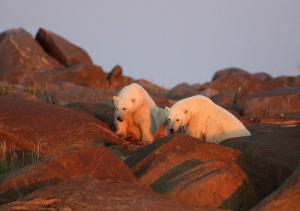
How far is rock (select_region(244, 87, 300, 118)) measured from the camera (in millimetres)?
20047

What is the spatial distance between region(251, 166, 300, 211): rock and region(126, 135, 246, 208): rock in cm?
92

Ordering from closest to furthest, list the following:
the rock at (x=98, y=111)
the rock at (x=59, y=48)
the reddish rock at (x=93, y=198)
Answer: the reddish rock at (x=93, y=198) < the rock at (x=98, y=111) < the rock at (x=59, y=48)

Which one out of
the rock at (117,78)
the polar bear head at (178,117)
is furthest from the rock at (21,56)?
the polar bear head at (178,117)

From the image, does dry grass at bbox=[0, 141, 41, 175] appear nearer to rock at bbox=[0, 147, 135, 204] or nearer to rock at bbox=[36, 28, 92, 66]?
rock at bbox=[0, 147, 135, 204]

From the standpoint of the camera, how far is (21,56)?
102ft

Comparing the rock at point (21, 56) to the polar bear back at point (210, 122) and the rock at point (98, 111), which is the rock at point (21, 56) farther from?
the polar bear back at point (210, 122)

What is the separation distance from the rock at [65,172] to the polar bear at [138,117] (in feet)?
20.9

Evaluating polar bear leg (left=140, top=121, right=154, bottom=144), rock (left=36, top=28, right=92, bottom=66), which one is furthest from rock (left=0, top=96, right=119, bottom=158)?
rock (left=36, top=28, right=92, bottom=66)

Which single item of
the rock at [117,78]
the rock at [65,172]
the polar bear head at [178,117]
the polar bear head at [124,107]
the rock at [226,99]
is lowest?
the rock at [65,172]

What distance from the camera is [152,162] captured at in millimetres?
8602

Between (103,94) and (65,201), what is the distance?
1588 cm

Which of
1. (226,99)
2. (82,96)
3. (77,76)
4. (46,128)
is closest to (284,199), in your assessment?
(46,128)

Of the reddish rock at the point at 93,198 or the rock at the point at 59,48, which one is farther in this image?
the rock at the point at 59,48

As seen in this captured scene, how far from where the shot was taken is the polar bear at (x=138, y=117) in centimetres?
1440
